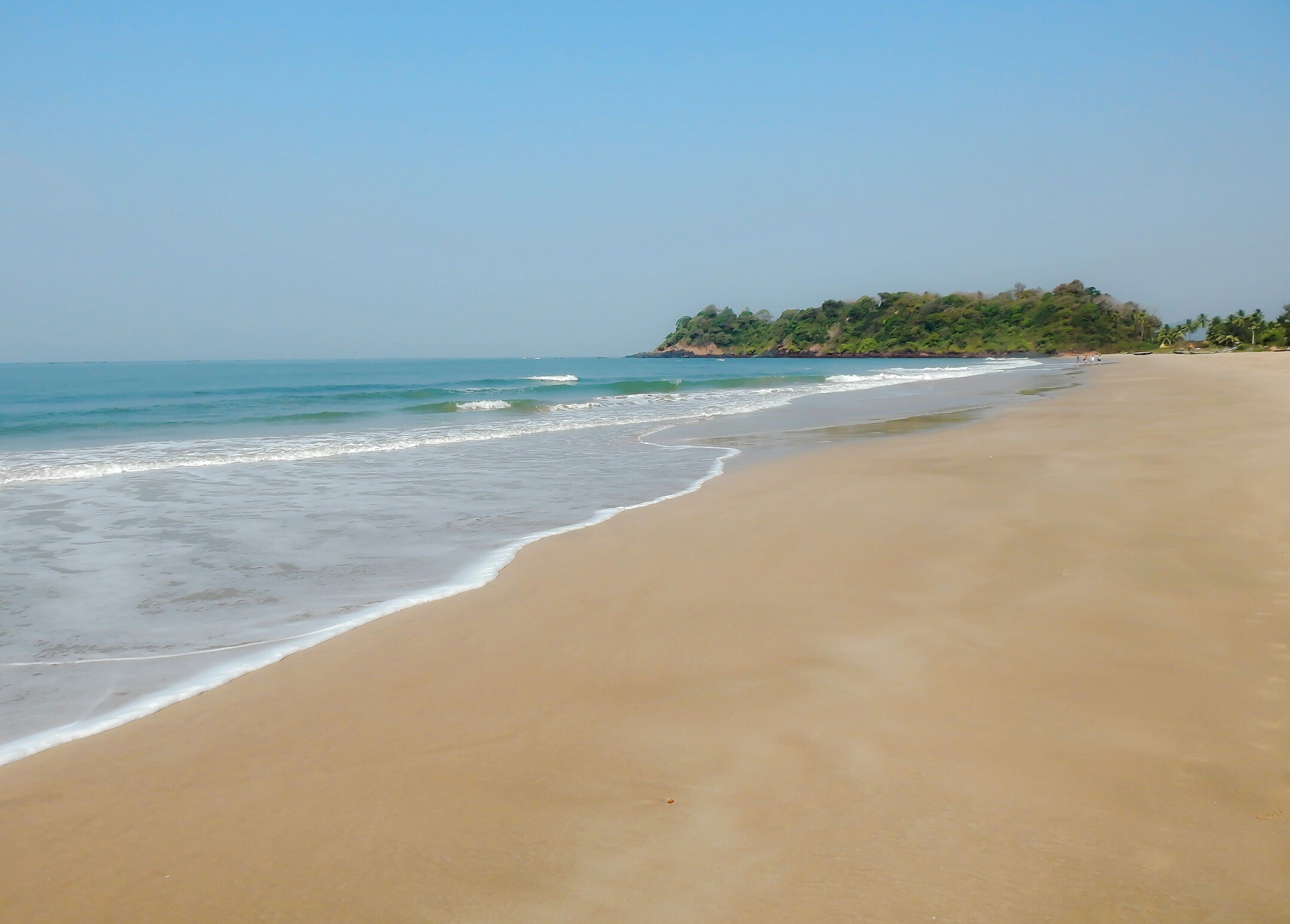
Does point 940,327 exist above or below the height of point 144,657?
above

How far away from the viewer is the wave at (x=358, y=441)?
12.2 meters

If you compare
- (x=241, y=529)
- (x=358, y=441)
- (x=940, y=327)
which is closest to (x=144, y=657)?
(x=241, y=529)

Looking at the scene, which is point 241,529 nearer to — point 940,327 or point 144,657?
point 144,657

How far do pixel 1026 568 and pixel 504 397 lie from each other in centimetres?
3088

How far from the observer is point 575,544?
6379 millimetres

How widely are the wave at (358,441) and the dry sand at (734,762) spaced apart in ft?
31.8

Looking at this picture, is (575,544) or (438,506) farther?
(438,506)

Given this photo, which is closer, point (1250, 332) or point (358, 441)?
point (358, 441)

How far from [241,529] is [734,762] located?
6.09 metres

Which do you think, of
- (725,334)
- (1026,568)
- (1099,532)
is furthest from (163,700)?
(725,334)

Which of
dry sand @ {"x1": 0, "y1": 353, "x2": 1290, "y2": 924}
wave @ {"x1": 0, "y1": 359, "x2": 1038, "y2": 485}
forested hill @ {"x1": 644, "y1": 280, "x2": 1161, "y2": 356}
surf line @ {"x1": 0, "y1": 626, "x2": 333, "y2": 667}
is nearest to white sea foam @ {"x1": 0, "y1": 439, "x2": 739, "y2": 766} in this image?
surf line @ {"x1": 0, "y1": 626, "x2": 333, "y2": 667}

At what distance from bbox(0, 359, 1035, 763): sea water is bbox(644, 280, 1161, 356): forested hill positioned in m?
106

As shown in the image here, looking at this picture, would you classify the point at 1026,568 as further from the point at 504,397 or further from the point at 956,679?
the point at 504,397

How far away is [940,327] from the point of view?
12350 cm
